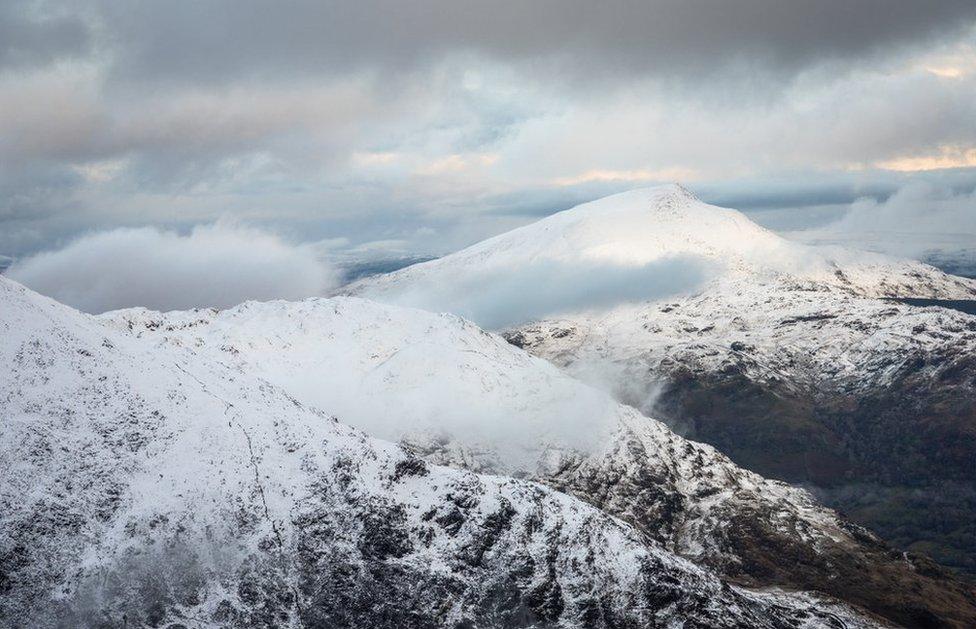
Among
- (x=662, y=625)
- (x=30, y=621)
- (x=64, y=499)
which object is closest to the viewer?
(x=30, y=621)

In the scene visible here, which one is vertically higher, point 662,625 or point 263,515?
point 263,515

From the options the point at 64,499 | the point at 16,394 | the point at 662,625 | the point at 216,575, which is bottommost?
the point at 662,625

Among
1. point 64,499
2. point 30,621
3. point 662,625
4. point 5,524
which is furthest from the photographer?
point 662,625

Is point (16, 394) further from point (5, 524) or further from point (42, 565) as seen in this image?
point (42, 565)

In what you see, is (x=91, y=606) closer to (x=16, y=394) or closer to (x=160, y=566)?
(x=160, y=566)

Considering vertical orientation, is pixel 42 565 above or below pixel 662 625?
above

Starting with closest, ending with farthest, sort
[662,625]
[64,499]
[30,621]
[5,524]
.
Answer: [30,621] → [5,524] → [64,499] → [662,625]

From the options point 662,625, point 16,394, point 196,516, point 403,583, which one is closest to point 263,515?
point 196,516

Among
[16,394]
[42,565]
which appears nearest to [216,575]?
[42,565]

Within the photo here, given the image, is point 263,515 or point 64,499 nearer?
point 64,499
